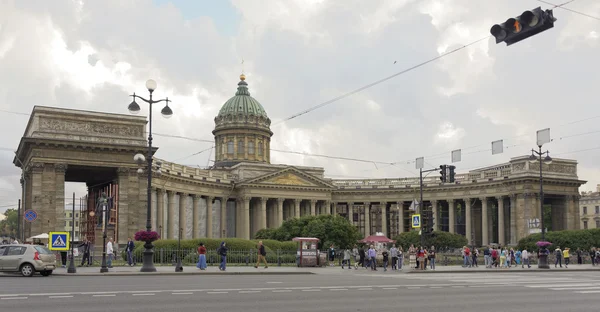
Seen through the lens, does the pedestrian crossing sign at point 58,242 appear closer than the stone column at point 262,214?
Yes

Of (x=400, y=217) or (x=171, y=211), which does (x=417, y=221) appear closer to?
(x=171, y=211)

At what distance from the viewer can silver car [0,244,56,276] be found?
1351 inches

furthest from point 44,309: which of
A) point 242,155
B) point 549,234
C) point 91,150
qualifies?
point 242,155

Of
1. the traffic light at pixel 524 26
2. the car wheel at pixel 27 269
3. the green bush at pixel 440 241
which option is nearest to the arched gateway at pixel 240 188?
the green bush at pixel 440 241

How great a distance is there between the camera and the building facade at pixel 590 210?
143m

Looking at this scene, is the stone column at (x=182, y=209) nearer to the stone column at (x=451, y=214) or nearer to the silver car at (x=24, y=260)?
the stone column at (x=451, y=214)

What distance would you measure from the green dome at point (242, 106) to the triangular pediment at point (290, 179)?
17.1 meters

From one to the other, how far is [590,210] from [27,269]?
13353 centimetres

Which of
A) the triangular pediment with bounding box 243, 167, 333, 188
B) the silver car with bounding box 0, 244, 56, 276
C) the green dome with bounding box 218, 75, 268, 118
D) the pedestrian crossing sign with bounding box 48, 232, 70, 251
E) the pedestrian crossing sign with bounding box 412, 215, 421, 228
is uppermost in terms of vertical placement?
the green dome with bounding box 218, 75, 268, 118

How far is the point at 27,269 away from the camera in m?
34.3

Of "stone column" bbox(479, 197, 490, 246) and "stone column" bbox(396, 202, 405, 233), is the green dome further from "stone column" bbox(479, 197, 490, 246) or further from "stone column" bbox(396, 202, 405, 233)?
"stone column" bbox(479, 197, 490, 246)

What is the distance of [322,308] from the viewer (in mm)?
18891

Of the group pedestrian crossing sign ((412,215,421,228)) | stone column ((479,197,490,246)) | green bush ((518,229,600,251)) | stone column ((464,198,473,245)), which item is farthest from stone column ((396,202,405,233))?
pedestrian crossing sign ((412,215,421,228))

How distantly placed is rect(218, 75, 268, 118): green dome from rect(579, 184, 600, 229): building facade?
71573mm
